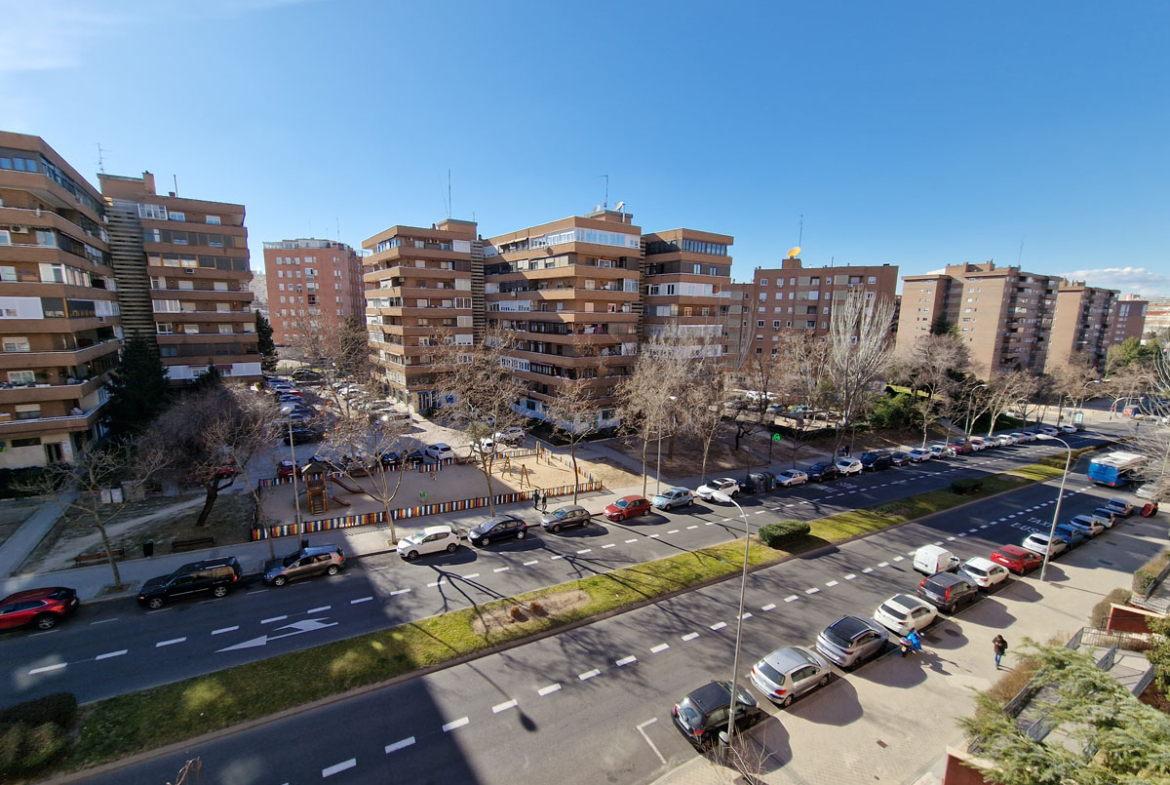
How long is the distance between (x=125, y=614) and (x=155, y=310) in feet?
125

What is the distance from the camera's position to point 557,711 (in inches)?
594

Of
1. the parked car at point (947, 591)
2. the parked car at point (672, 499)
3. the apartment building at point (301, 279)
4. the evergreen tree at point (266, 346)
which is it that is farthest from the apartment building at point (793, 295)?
the apartment building at point (301, 279)

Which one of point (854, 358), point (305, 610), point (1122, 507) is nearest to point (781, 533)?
point (854, 358)

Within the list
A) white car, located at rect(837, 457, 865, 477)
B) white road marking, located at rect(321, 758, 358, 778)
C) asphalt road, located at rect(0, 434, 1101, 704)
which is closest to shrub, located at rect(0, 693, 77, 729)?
asphalt road, located at rect(0, 434, 1101, 704)

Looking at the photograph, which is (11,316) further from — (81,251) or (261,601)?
(261,601)

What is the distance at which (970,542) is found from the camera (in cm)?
2930

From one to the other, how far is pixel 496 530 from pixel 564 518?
4086 millimetres

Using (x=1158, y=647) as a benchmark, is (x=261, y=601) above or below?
below

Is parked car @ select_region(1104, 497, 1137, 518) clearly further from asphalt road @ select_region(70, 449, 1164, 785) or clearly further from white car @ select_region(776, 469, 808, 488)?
asphalt road @ select_region(70, 449, 1164, 785)

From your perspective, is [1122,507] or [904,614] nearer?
[904,614]

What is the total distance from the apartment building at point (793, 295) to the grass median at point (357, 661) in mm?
60874

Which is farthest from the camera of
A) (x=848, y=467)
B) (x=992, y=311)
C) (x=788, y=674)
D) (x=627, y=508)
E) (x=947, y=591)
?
(x=992, y=311)

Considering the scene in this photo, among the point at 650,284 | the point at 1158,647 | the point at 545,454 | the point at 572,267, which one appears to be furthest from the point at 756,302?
the point at 1158,647

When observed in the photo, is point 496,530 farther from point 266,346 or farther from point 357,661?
point 266,346
